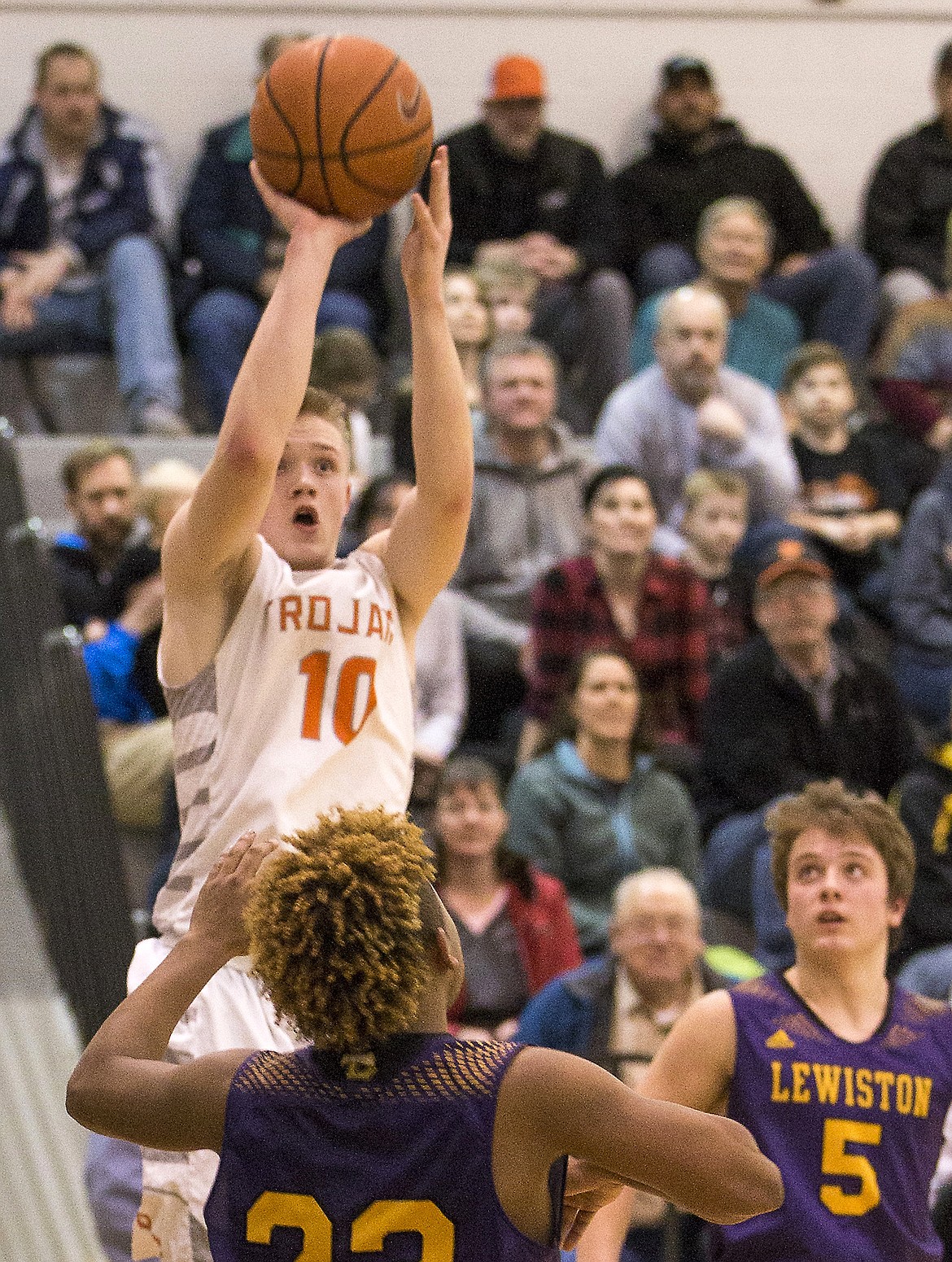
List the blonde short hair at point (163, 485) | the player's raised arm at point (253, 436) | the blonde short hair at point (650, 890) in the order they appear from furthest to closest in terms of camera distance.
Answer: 1. the blonde short hair at point (163, 485)
2. the blonde short hair at point (650, 890)
3. the player's raised arm at point (253, 436)

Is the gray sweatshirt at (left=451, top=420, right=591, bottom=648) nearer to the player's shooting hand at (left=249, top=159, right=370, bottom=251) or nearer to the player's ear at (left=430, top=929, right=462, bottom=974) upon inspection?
the player's shooting hand at (left=249, top=159, right=370, bottom=251)

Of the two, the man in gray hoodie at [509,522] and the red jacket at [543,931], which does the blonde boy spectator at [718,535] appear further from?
the red jacket at [543,931]

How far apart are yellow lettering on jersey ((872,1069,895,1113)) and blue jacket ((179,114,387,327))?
19.6ft

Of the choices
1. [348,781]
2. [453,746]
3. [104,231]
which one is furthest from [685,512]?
[348,781]

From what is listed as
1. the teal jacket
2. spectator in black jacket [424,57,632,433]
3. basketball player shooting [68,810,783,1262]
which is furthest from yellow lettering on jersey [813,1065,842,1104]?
spectator in black jacket [424,57,632,433]

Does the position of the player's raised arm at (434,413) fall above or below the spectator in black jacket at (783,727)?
above

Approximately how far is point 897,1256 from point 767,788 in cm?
312

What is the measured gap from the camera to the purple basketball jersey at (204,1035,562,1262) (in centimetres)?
270

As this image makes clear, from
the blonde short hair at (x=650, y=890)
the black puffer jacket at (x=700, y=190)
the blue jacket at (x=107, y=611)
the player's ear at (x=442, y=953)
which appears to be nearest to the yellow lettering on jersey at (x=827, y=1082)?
the player's ear at (x=442, y=953)

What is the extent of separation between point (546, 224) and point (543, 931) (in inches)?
174

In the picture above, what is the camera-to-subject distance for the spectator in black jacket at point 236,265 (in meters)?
9.06

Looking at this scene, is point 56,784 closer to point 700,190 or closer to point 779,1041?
point 779,1041

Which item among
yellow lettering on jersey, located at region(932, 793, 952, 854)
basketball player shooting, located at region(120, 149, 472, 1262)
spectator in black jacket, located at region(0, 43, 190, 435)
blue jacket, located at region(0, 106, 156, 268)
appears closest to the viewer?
basketball player shooting, located at region(120, 149, 472, 1262)

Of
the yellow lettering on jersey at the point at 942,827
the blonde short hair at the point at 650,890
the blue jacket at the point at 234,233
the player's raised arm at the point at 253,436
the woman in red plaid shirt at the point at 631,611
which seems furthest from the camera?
the blue jacket at the point at 234,233
